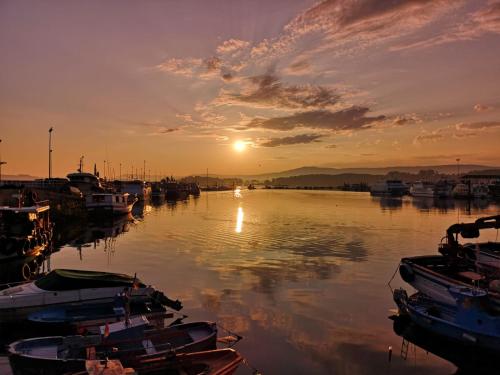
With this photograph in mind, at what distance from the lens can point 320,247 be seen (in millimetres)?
48250

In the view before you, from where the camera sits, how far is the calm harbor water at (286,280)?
18.8 m

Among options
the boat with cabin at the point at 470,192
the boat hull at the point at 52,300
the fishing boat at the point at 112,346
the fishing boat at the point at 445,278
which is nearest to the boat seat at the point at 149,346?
the fishing boat at the point at 112,346

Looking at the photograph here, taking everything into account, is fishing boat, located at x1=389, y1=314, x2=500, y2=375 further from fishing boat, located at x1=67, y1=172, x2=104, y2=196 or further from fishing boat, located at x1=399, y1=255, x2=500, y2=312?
fishing boat, located at x1=67, y1=172, x2=104, y2=196

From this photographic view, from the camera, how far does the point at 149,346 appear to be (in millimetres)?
16469

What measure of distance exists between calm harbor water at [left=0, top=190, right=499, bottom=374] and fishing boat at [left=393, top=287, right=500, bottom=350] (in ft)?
5.84

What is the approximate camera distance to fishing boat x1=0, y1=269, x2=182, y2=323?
73.4 feet

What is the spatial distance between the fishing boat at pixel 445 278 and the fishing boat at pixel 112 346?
1333 centimetres

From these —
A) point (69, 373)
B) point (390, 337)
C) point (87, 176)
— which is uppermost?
point (87, 176)

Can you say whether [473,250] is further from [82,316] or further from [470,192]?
[470,192]

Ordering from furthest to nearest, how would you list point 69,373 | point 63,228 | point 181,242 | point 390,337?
point 63,228 → point 181,242 → point 390,337 → point 69,373

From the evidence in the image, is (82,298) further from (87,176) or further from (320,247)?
(87,176)

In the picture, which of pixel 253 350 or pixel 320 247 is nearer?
pixel 253 350

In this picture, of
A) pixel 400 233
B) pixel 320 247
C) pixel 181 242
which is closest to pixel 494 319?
pixel 320 247

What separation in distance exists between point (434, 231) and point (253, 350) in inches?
2140
